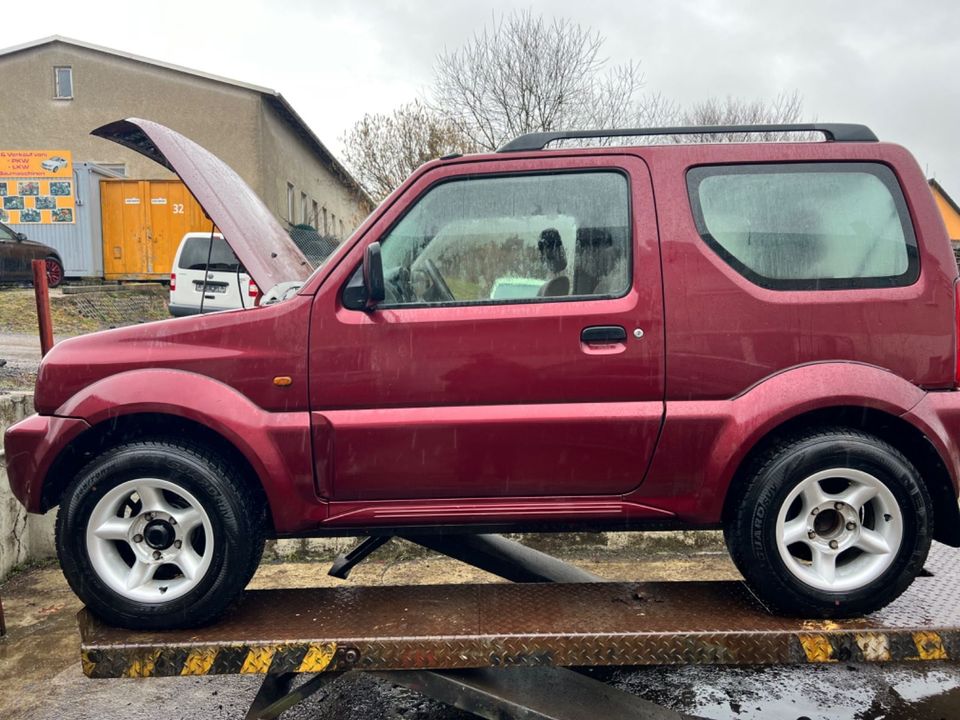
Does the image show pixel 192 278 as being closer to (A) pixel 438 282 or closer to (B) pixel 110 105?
(A) pixel 438 282

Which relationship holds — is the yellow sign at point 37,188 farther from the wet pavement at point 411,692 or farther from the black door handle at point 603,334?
the black door handle at point 603,334

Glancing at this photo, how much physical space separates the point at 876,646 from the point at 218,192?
2918 millimetres

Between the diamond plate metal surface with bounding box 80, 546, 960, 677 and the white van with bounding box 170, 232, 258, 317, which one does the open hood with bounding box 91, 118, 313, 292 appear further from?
the white van with bounding box 170, 232, 258, 317

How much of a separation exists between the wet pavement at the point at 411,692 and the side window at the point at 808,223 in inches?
76.4

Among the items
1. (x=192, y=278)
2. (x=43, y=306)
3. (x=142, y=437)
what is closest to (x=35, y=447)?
(x=142, y=437)

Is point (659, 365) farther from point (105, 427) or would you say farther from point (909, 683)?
point (909, 683)

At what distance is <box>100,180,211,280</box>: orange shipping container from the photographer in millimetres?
Result: 18906

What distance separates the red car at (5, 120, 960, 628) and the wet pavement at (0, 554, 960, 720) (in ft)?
3.28

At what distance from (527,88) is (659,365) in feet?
65.9

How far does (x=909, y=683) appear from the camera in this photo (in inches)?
139

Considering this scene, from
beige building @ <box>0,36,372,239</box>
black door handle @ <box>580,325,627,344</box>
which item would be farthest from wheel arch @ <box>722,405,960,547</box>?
beige building @ <box>0,36,372,239</box>

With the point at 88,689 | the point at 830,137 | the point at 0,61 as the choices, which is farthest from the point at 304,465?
the point at 0,61

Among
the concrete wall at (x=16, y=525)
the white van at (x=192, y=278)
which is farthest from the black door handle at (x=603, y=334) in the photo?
the white van at (x=192, y=278)

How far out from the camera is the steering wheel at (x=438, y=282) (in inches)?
108
